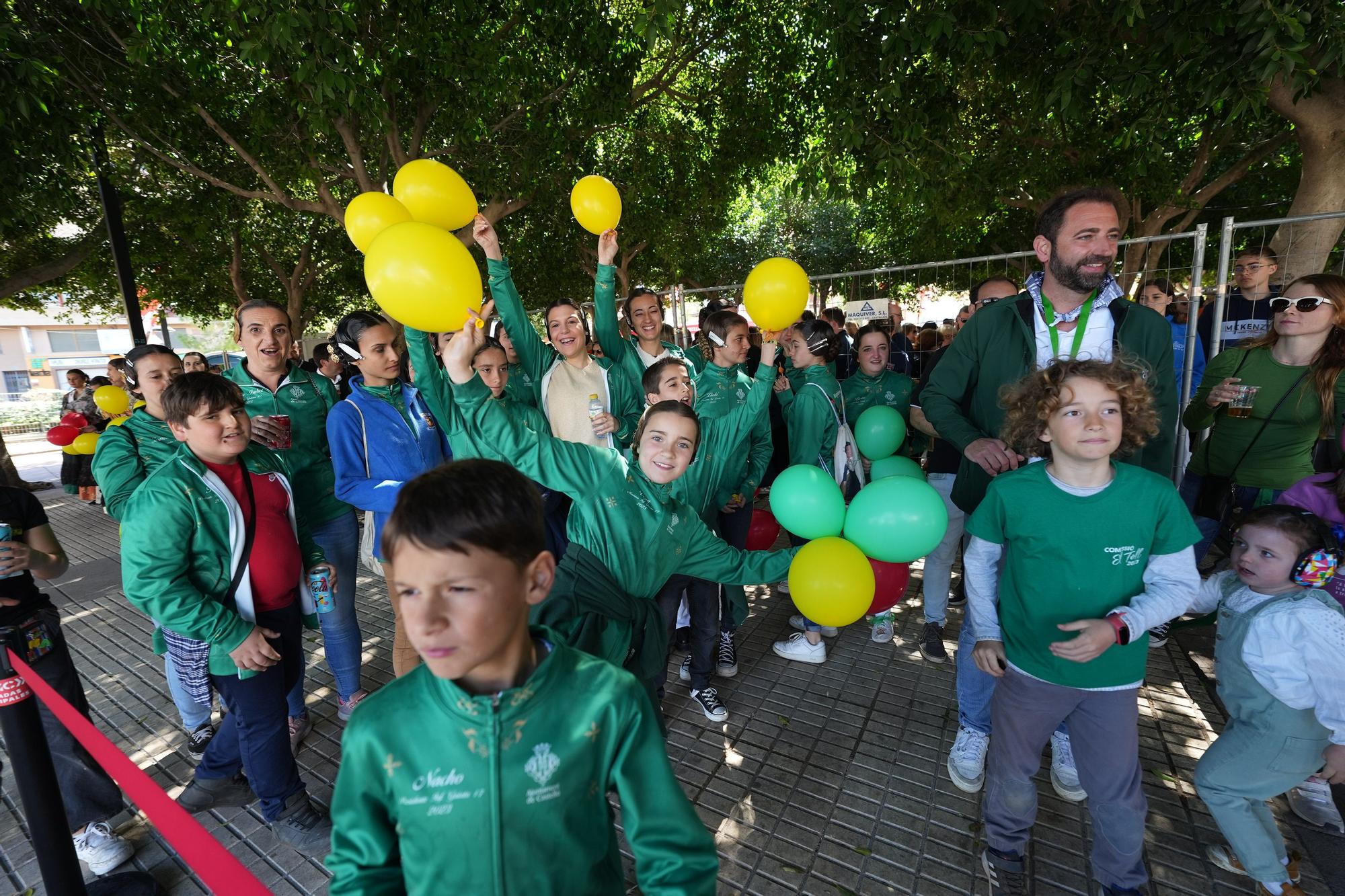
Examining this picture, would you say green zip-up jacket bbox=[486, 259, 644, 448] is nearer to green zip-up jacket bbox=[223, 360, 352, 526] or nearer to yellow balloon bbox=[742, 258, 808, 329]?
yellow balloon bbox=[742, 258, 808, 329]

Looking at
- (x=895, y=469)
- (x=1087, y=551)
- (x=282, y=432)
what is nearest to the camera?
(x=1087, y=551)

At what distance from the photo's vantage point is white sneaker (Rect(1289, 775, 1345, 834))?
7.93 ft

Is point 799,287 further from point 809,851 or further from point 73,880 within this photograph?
point 73,880

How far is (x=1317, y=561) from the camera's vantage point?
2016 millimetres

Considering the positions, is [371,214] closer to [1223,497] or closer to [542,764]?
[542,764]

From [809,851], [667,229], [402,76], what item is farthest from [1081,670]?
[667,229]

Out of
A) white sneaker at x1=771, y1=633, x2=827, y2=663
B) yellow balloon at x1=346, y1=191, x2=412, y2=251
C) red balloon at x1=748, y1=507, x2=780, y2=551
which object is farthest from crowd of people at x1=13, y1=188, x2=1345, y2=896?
red balloon at x1=748, y1=507, x2=780, y2=551

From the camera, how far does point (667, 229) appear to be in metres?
13.7

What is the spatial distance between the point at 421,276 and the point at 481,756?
4.98ft

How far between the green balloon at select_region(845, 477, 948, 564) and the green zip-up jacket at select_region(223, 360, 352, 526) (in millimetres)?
2619

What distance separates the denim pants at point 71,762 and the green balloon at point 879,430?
399cm

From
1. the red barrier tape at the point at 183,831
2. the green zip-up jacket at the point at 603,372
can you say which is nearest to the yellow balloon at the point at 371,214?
the green zip-up jacket at the point at 603,372

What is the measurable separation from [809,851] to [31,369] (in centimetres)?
5563

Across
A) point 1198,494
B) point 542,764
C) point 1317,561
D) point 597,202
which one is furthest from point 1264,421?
point 542,764
